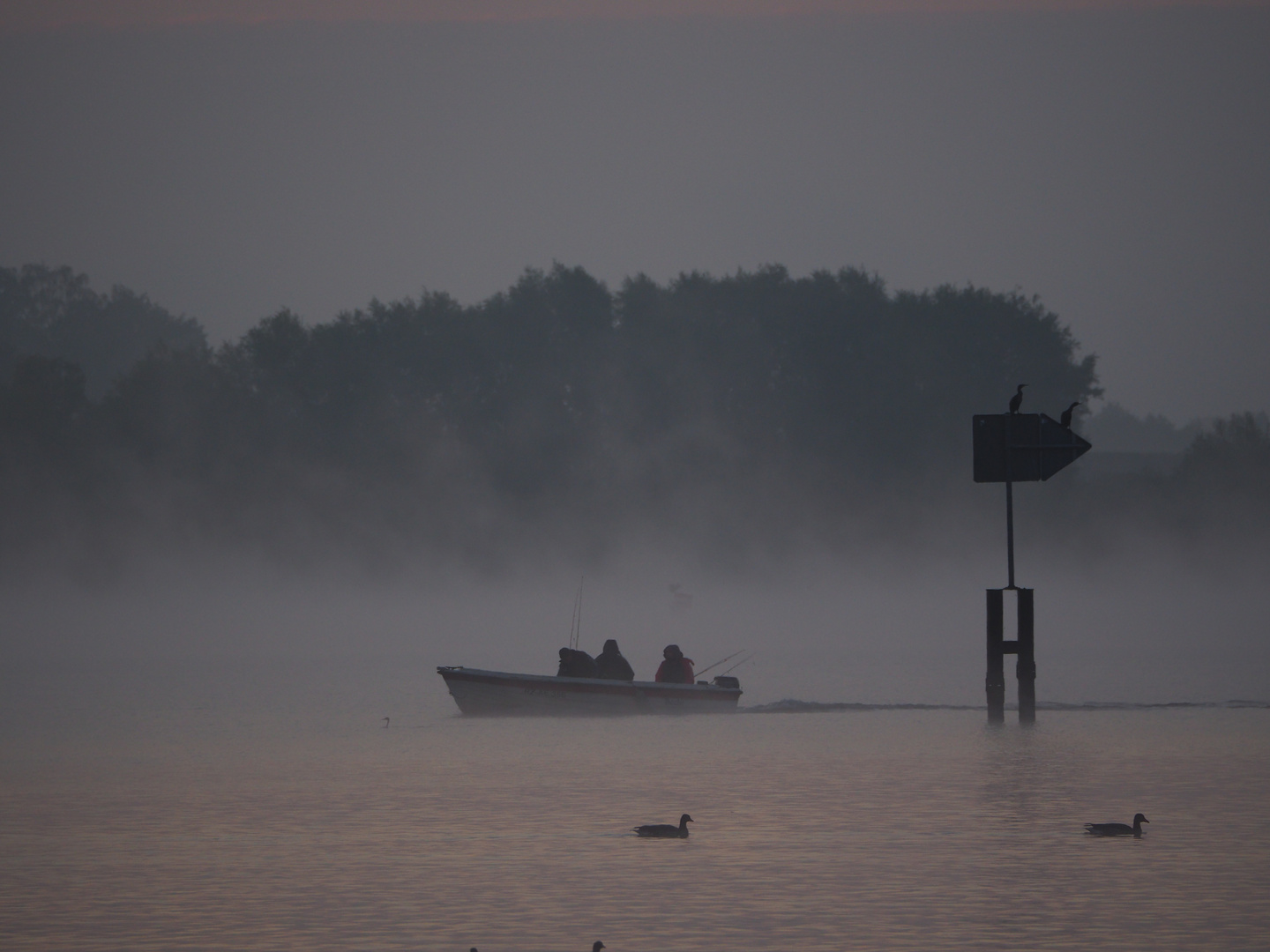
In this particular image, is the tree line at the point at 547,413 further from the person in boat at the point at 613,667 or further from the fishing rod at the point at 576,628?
the person in boat at the point at 613,667

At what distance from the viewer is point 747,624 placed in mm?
83562

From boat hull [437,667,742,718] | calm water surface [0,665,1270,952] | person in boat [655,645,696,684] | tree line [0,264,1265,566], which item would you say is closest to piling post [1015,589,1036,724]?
calm water surface [0,665,1270,952]

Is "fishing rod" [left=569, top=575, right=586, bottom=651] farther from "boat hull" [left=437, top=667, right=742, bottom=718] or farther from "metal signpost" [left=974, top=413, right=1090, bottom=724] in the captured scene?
"metal signpost" [left=974, top=413, right=1090, bottom=724]

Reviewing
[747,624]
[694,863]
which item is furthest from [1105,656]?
[694,863]

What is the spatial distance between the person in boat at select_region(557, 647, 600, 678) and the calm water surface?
6.84 feet

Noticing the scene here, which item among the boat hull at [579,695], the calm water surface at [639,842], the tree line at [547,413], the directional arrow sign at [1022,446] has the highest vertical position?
the tree line at [547,413]

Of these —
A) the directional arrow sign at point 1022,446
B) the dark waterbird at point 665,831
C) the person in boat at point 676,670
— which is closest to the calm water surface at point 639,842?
the dark waterbird at point 665,831

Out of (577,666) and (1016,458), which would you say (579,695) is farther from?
(1016,458)

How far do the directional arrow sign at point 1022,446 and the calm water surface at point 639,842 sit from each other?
4606mm

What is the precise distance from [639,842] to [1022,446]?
1470 centimetres

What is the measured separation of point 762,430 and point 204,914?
10190 cm

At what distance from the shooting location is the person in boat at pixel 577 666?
3494 cm

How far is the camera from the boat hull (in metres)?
34.4

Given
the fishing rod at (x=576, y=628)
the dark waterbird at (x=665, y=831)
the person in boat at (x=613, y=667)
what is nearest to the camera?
the dark waterbird at (x=665, y=831)
